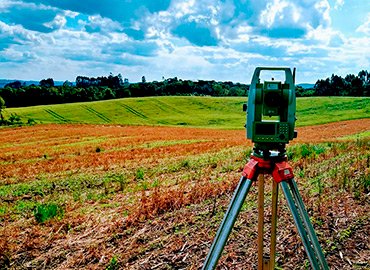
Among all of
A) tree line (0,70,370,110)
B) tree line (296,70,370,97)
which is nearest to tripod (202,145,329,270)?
tree line (0,70,370,110)

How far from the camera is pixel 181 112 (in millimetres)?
78688

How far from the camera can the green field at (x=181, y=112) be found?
6356 cm

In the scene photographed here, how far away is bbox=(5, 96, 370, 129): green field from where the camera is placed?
63562mm

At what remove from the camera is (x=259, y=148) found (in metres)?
2.71

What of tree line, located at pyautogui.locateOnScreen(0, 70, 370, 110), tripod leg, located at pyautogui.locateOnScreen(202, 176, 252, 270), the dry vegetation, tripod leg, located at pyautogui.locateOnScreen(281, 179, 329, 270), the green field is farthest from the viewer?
tree line, located at pyautogui.locateOnScreen(0, 70, 370, 110)

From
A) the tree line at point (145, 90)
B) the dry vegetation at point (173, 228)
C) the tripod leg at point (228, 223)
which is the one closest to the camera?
the tripod leg at point (228, 223)

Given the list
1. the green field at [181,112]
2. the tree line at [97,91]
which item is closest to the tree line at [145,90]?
the tree line at [97,91]

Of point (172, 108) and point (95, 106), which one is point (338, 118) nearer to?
point (172, 108)

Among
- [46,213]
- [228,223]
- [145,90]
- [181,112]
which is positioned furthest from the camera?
[145,90]

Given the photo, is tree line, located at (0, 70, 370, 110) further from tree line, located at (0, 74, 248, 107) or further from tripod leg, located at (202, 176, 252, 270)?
tripod leg, located at (202, 176, 252, 270)

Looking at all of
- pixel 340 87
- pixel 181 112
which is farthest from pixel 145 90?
pixel 340 87

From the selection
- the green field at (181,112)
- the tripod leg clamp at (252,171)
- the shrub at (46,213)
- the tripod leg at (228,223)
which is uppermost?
the tripod leg clamp at (252,171)

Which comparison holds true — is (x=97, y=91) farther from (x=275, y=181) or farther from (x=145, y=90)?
(x=275, y=181)

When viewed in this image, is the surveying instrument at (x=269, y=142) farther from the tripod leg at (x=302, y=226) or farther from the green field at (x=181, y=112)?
the green field at (x=181, y=112)
